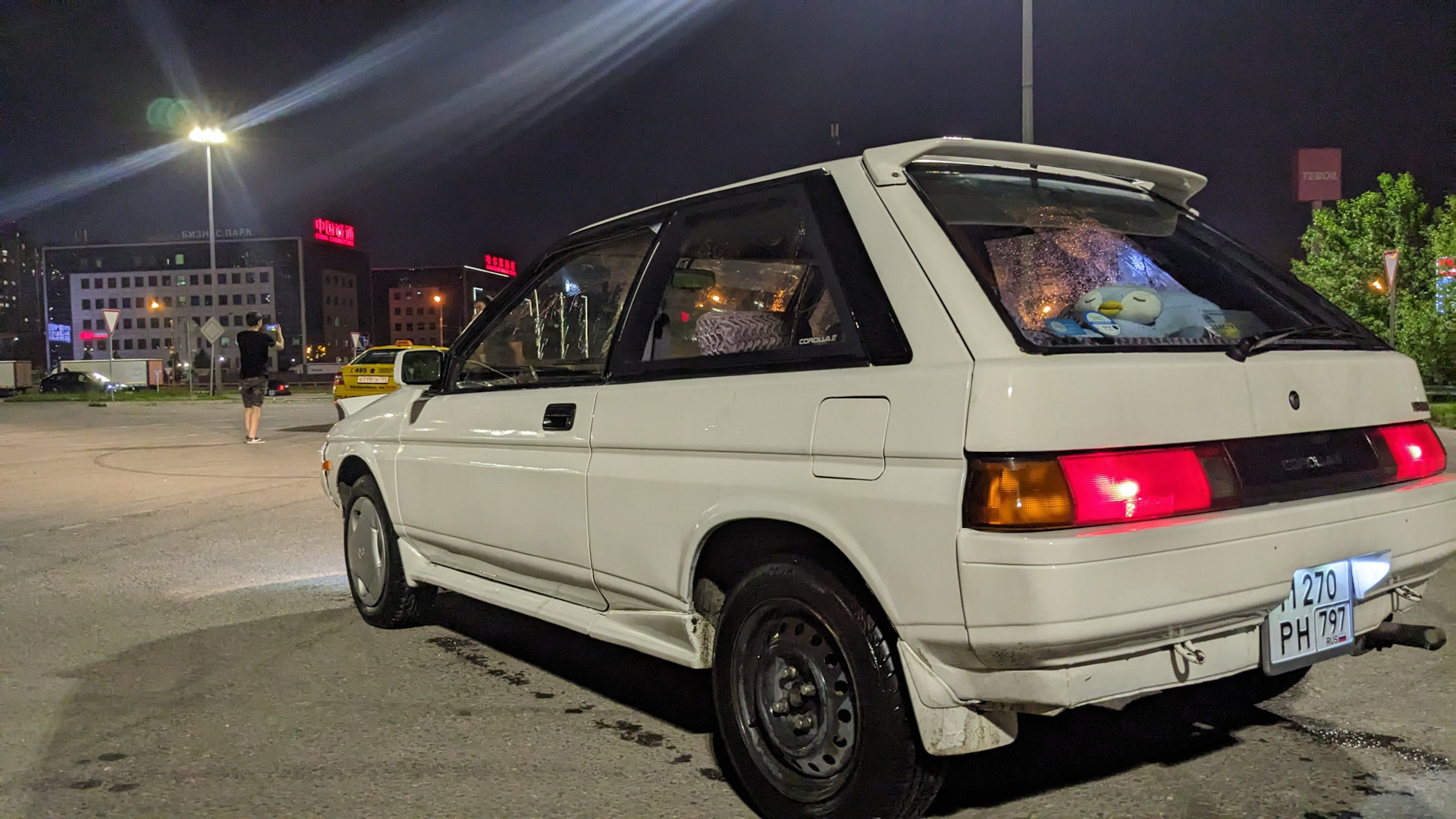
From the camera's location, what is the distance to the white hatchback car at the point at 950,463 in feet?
7.47

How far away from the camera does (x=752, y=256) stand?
10.8 feet

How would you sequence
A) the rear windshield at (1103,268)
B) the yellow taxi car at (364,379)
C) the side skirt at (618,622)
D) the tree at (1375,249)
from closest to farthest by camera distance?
the rear windshield at (1103,268)
the side skirt at (618,622)
the yellow taxi car at (364,379)
the tree at (1375,249)

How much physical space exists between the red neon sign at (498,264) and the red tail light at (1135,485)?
157m

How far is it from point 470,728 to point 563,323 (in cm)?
150

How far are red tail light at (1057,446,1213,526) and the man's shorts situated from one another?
15.0 metres

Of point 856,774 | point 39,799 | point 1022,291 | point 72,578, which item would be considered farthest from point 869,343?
point 72,578

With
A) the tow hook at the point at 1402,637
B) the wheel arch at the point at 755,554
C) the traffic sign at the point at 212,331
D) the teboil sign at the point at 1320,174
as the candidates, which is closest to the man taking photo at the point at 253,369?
the wheel arch at the point at 755,554

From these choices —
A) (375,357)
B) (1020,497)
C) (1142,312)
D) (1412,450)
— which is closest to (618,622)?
(1020,497)

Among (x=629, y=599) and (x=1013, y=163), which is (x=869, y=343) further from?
(x=629, y=599)

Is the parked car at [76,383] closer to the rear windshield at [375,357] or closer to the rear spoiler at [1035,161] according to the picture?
the rear windshield at [375,357]

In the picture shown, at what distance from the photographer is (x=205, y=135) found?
4134 cm

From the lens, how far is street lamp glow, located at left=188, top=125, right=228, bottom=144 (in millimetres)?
41344

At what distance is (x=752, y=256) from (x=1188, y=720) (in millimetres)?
2116

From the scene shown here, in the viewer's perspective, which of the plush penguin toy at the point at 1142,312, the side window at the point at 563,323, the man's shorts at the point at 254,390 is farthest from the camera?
the man's shorts at the point at 254,390
